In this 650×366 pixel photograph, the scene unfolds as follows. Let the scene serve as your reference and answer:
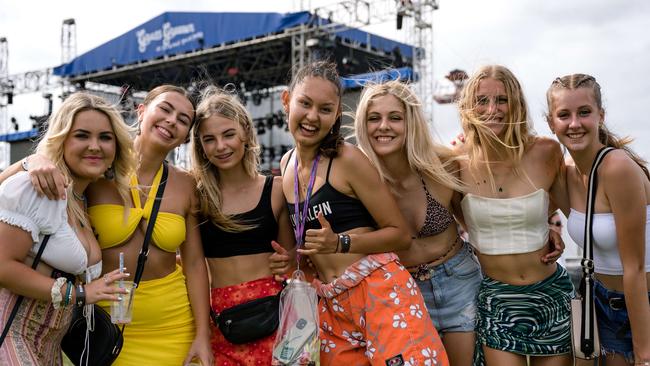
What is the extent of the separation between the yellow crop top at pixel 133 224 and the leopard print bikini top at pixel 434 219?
1280 mm

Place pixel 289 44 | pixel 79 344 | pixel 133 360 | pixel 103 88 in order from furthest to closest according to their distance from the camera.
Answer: pixel 103 88 → pixel 289 44 → pixel 133 360 → pixel 79 344

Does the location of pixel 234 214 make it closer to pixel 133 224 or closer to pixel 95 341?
pixel 133 224

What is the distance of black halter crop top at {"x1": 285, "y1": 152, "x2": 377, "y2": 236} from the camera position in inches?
134

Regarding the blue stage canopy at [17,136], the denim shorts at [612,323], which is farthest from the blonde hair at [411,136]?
the blue stage canopy at [17,136]

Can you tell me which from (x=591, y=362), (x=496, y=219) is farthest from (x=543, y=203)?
(x=591, y=362)

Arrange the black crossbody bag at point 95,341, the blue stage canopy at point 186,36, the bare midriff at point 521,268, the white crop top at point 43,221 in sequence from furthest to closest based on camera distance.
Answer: the blue stage canopy at point 186,36
the bare midriff at point 521,268
the black crossbody bag at point 95,341
the white crop top at point 43,221

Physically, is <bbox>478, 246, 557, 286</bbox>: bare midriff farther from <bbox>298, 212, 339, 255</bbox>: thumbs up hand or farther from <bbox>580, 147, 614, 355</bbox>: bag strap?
<bbox>298, 212, 339, 255</bbox>: thumbs up hand

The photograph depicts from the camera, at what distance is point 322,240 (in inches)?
125

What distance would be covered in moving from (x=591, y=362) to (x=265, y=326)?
165 cm

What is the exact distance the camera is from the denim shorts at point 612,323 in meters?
3.43

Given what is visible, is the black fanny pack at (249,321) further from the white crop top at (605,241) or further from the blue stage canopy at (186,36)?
the blue stage canopy at (186,36)

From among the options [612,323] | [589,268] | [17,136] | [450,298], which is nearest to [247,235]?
[450,298]

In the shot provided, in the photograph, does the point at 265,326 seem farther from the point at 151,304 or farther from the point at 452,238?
the point at 452,238

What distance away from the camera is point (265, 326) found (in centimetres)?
345
